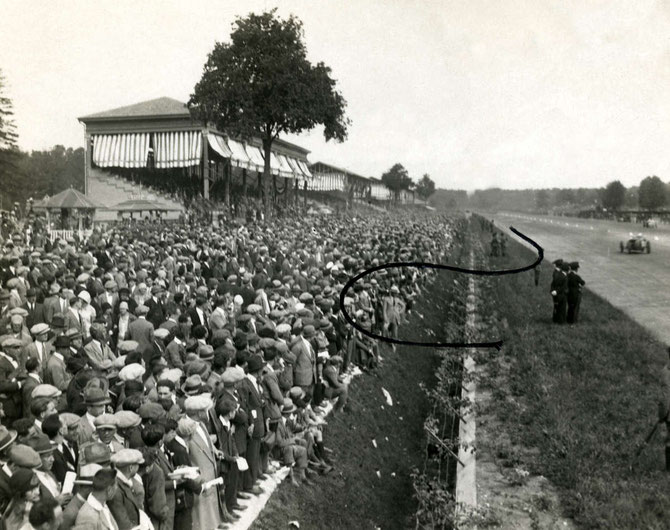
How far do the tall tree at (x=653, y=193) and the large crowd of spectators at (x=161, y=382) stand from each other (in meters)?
61.1

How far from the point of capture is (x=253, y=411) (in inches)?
299

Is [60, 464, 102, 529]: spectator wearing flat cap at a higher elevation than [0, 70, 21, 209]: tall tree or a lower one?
lower

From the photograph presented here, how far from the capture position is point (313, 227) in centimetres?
2498

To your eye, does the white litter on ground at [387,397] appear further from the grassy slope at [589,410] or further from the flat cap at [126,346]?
the flat cap at [126,346]

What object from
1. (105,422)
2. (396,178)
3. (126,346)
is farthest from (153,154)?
(396,178)

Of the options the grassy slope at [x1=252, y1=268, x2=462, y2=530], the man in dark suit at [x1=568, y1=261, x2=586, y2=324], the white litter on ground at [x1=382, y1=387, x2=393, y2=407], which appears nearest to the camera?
the grassy slope at [x1=252, y1=268, x2=462, y2=530]

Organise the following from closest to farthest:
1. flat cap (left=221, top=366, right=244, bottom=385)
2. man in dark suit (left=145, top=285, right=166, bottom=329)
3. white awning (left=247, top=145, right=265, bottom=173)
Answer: flat cap (left=221, top=366, right=244, bottom=385) → man in dark suit (left=145, top=285, right=166, bottom=329) → white awning (left=247, top=145, right=265, bottom=173)

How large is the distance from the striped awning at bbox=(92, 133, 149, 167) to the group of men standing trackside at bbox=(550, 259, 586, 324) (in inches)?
1026

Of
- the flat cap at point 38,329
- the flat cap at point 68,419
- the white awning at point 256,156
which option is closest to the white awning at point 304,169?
the white awning at point 256,156

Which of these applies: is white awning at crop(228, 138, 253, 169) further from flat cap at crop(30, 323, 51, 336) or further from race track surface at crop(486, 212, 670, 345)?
flat cap at crop(30, 323, 51, 336)

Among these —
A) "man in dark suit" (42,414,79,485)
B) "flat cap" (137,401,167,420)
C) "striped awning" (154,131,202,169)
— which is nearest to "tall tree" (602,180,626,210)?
"striped awning" (154,131,202,169)

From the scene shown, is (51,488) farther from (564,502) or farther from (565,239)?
(565,239)

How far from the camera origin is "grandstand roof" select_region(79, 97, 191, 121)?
116ft

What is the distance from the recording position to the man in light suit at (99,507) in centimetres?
466
